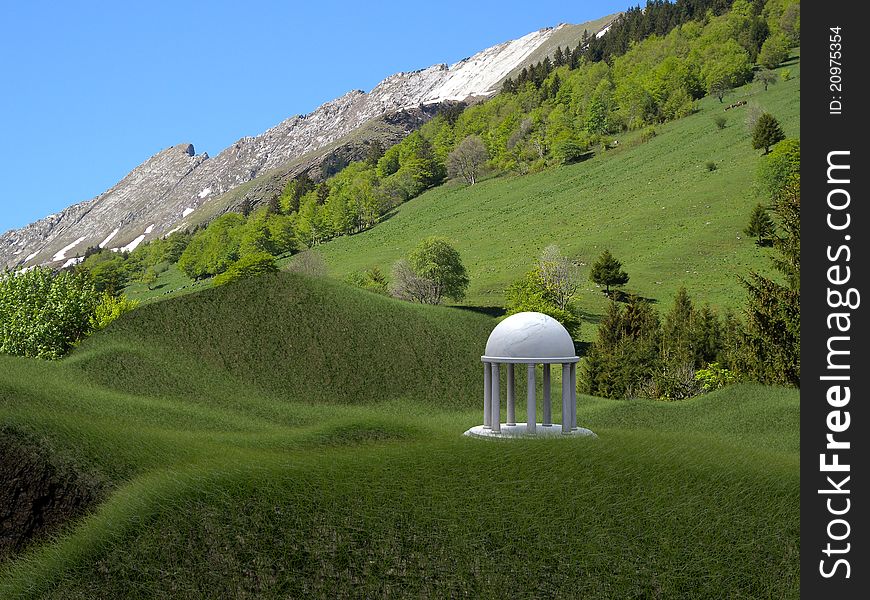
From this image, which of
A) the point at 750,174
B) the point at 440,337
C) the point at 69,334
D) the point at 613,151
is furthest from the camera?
the point at 613,151

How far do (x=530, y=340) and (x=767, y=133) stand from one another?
8172cm

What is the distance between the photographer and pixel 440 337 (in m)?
44.2

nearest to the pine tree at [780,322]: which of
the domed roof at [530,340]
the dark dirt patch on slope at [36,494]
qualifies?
the domed roof at [530,340]

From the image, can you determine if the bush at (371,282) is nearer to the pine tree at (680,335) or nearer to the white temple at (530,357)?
the pine tree at (680,335)

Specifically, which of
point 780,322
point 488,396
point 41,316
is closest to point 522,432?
point 488,396

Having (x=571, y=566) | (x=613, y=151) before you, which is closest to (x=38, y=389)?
(x=571, y=566)

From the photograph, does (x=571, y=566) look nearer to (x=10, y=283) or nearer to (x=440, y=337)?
A: (x=440, y=337)

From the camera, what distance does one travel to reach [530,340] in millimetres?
25172

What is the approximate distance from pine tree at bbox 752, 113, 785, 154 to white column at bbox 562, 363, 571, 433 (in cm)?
7943

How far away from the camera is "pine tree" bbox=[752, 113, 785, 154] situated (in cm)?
9531

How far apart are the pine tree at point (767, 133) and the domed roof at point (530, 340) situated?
80324 millimetres

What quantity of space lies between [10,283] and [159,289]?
284 ft

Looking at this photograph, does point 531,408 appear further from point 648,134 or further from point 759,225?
point 648,134

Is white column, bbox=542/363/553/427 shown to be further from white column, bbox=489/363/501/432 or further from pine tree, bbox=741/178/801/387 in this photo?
pine tree, bbox=741/178/801/387
